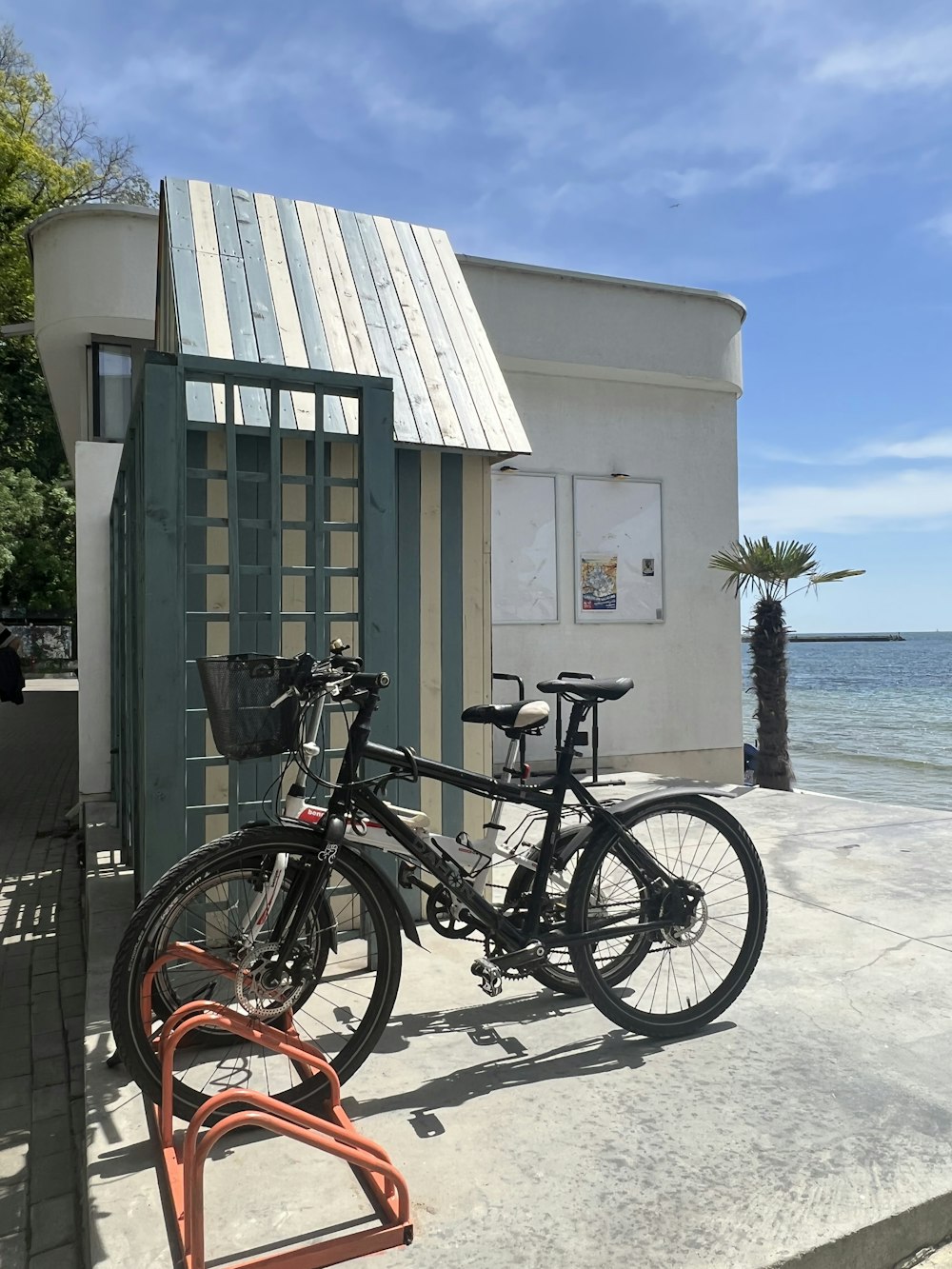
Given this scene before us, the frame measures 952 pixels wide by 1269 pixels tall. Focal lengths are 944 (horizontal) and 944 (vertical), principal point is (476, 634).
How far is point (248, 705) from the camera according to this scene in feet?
8.42

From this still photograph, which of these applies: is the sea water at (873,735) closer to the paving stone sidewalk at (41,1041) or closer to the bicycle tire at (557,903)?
the paving stone sidewalk at (41,1041)

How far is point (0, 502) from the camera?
783 inches

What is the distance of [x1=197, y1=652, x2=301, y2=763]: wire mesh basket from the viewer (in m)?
2.54

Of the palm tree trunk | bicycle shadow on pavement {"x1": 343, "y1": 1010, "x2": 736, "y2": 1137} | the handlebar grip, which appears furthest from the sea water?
the handlebar grip

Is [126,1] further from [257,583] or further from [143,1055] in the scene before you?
[143,1055]

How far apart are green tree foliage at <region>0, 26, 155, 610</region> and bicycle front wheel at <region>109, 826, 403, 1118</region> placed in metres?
19.8

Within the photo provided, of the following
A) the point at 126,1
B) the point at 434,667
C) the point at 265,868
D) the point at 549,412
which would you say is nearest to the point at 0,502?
the point at 549,412

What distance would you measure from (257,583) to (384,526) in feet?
1.96

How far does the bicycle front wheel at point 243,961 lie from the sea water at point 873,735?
9171mm

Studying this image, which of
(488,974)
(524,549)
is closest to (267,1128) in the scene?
(488,974)

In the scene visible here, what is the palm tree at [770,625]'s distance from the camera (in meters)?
10.3

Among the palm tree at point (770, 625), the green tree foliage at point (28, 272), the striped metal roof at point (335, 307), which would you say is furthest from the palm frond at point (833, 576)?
the green tree foliage at point (28, 272)

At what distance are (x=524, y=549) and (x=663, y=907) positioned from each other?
672 cm

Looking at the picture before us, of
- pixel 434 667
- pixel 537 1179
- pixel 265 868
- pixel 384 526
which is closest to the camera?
pixel 537 1179
